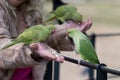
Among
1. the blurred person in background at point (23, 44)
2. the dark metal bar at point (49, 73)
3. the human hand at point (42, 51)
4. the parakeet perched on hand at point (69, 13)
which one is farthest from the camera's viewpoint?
the dark metal bar at point (49, 73)

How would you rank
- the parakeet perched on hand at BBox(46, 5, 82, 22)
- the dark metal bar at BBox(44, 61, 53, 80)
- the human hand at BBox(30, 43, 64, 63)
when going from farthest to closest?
the dark metal bar at BBox(44, 61, 53, 80)
the parakeet perched on hand at BBox(46, 5, 82, 22)
the human hand at BBox(30, 43, 64, 63)

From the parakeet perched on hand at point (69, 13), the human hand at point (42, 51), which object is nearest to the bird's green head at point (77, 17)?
the parakeet perched on hand at point (69, 13)

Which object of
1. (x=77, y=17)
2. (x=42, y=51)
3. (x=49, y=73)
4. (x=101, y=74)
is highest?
(x=77, y=17)

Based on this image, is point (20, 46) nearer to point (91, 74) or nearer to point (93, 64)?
point (93, 64)

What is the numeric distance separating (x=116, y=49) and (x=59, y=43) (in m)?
8.07

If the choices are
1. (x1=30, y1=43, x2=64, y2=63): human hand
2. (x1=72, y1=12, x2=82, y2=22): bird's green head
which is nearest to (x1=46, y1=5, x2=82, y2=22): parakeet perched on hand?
(x1=72, y1=12, x2=82, y2=22): bird's green head

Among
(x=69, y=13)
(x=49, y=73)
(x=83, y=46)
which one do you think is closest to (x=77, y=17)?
(x=69, y=13)

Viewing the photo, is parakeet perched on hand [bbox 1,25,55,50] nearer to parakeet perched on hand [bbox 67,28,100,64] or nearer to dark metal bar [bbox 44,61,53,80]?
parakeet perched on hand [bbox 67,28,100,64]

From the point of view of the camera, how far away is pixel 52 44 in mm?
3637

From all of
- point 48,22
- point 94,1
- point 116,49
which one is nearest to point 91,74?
point 48,22

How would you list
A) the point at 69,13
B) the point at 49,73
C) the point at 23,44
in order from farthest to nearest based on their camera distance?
the point at 49,73 < the point at 69,13 < the point at 23,44

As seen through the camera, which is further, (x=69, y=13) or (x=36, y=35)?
(x=69, y=13)

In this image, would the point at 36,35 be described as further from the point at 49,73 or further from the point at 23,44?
the point at 49,73

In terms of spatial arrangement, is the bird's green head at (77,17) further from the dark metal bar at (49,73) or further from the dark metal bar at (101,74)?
the dark metal bar at (49,73)
